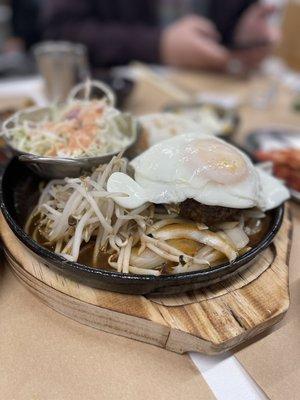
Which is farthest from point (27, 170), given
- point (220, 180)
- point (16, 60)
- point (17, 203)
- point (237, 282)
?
point (16, 60)

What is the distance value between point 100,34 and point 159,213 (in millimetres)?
2964

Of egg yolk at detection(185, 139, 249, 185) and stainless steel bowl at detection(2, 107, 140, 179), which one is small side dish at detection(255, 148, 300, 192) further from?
stainless steel bowl at detection(2, 107, 140, 179)

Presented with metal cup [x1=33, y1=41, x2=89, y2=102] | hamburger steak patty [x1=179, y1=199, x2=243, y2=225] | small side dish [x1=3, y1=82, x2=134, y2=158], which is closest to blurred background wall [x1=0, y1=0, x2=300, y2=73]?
metal cup [x1=33, y1=41, x2=89, y2=102]

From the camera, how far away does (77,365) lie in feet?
3.82

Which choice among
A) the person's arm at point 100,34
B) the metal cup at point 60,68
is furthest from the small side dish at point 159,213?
the person's arm at point 100,34

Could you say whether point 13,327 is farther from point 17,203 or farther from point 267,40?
point 267,40

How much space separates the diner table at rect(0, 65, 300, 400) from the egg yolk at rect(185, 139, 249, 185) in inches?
20.5

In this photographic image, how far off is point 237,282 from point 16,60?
135 inches

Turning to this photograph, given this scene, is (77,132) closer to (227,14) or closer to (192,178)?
(192,178)

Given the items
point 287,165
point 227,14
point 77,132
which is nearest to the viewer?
point 77,132

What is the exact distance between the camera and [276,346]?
1241 mm

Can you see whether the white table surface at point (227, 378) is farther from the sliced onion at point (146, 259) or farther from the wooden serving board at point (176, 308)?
the sliced onion at point (146, 259)

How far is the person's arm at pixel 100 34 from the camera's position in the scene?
147 inches

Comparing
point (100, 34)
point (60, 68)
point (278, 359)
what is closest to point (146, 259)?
point (278, 359)
